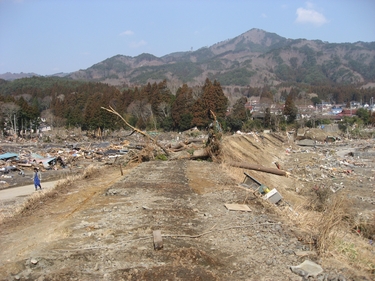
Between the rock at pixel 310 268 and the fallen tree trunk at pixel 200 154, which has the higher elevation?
the rock at pixel 310 268

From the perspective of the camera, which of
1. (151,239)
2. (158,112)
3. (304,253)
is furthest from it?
(158,112)

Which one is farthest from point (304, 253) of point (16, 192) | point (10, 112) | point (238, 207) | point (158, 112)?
point (158, 112)

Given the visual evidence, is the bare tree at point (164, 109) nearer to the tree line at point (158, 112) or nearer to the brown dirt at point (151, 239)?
the tree line at point (158, 112)

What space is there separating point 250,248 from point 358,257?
55.7 inches

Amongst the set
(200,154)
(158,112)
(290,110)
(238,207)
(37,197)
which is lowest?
(290,110)

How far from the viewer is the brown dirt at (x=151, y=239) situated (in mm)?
4098

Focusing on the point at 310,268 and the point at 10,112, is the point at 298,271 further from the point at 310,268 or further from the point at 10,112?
the point at 10,112

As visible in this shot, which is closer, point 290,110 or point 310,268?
point 310,268

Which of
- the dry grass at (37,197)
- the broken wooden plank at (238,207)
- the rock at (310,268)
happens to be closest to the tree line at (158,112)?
the dry grass at (37,197)

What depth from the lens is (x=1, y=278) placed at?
3912 mm

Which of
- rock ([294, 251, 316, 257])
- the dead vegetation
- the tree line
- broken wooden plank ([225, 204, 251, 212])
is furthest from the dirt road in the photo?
→ the tree line

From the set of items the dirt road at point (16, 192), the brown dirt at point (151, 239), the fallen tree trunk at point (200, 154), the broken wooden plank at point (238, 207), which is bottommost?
the dirt road at point (16, 192)

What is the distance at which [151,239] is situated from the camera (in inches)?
197

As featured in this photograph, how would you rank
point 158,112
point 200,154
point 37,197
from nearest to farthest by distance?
point 37,197
point 200,154
point 158,112
